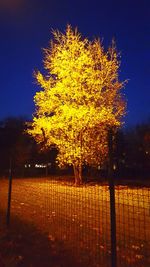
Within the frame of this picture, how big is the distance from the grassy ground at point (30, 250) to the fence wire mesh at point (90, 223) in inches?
8.5

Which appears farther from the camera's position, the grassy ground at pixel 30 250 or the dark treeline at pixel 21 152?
the dark treeline at pixel 21 152

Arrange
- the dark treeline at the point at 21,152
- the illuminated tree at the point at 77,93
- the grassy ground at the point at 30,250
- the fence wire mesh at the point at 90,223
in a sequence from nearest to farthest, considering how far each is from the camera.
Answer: the grassy ground at the point at 30,250, the fence wire mesh at the point at 90,223, the illuminated tree at the point at 77,93, the dark treeline at the point at 21,152

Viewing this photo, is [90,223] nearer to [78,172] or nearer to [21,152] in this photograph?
[78,172]

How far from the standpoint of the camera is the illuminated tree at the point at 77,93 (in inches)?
903

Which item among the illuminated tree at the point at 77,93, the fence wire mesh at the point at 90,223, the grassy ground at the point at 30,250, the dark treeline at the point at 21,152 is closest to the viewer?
the grassy ground at the point at 30,250

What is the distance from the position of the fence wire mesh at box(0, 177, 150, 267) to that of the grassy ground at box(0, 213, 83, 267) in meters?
0.22

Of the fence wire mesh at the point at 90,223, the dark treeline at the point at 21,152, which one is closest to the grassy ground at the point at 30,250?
the fence wire mesh at the point at 90,223

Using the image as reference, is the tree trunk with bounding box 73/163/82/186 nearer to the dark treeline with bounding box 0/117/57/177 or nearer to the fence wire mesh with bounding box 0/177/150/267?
the fence wire mesh with bounding box 0/177/150/267

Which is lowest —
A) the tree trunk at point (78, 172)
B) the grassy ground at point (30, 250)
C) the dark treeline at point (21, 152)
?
the grassy ground at point (30, 250)

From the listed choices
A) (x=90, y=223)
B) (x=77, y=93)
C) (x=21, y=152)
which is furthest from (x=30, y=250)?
(x=21, y=152)

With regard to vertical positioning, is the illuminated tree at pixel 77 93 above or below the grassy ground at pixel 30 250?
above

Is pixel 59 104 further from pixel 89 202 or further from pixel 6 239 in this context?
pixel 6 239

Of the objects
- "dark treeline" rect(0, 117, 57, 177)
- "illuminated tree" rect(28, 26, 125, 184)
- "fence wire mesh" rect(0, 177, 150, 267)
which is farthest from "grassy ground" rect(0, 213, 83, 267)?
"dark treeline" rect(0, 117, 57, 177)

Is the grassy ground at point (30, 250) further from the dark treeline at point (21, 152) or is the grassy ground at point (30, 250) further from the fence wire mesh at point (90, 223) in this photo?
the dark treeline at point (21, 152)
